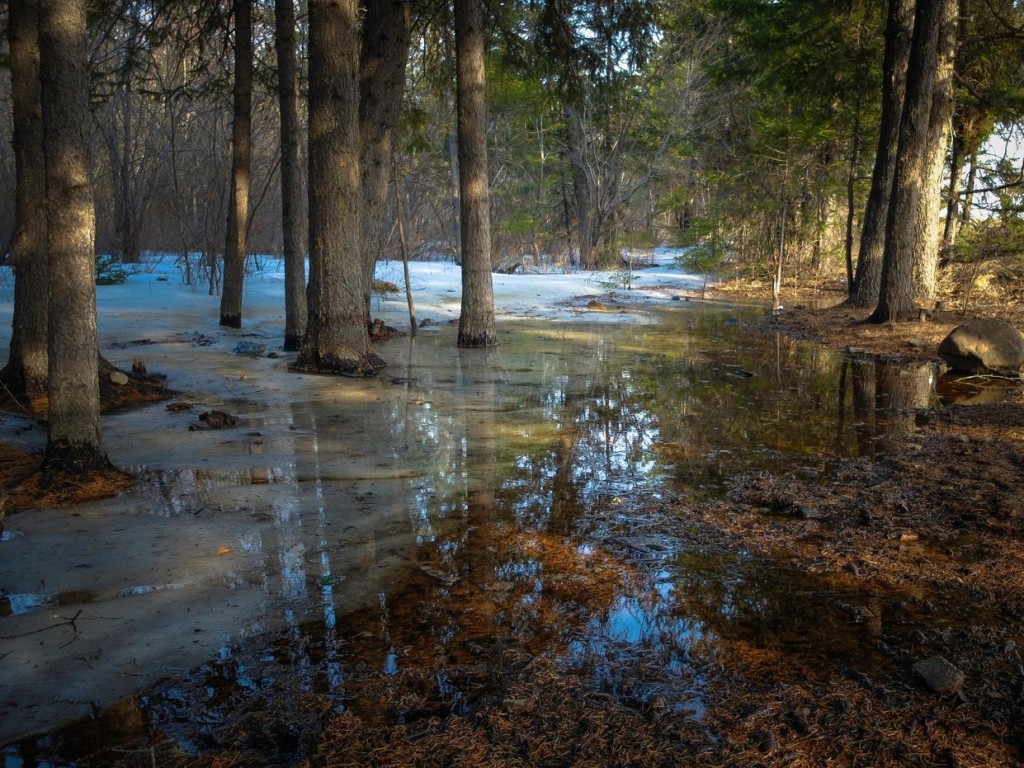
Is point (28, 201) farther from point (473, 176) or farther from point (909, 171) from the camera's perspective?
point (909, 171)

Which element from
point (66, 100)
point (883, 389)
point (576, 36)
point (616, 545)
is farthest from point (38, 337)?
point (576, 36)

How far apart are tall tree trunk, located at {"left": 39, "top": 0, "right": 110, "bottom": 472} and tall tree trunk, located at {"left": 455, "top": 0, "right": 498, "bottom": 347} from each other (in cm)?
691

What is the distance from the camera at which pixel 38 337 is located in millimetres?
7656

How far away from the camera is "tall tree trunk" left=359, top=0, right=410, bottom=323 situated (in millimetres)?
11922

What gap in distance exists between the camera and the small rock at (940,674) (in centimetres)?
301

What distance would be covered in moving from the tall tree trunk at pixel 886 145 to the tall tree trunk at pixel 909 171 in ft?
3.59

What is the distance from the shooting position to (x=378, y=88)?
39.5 ft

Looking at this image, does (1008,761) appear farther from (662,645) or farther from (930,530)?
(930,530)

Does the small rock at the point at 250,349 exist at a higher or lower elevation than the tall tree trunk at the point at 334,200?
lower

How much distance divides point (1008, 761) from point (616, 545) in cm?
221

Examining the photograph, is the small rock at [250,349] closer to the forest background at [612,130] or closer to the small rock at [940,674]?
the forest background at [612,130]

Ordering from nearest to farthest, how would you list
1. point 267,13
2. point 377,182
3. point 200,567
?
point 200,567 < point 377,182 < point 267,13

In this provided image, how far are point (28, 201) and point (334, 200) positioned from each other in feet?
11.2

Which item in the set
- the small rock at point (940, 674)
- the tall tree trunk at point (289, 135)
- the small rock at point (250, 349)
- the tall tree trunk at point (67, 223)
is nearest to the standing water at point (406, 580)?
the small rock at point (940, 674)
